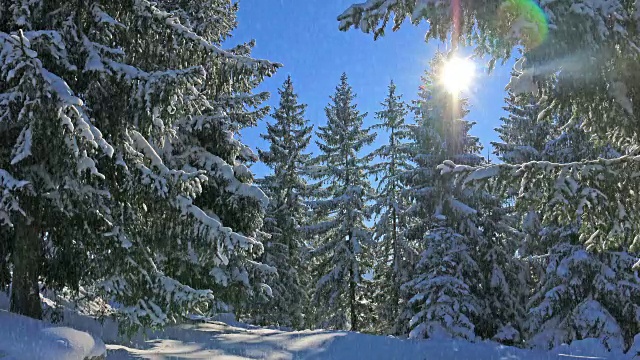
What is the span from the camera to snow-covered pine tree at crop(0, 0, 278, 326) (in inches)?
246

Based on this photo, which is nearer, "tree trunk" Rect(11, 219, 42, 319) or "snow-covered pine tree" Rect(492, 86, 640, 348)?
"tree trunk" Rect(11, 219, 42, 319)

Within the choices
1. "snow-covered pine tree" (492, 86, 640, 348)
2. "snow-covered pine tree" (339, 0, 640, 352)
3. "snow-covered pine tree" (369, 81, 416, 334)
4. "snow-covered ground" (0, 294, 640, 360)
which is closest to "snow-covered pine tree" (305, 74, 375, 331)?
"snow-covered pine tree" (369, 81, 416, 334)

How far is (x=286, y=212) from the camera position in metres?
26.4

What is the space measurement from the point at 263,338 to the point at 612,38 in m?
8.13

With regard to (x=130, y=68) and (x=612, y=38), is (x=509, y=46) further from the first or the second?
(x=130, y=68)

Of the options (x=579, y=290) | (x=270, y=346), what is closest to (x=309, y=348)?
(x=270, y=346)

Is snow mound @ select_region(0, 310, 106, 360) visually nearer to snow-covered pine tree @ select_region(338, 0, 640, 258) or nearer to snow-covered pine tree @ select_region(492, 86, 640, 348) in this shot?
snow-covered pine tree @ select_region(338, 0, 640, 258)

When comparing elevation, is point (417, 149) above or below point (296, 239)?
above

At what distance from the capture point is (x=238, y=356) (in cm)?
789

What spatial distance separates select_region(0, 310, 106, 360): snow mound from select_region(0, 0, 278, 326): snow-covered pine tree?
55.9 inches

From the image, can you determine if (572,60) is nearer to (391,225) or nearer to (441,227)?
(441,227)

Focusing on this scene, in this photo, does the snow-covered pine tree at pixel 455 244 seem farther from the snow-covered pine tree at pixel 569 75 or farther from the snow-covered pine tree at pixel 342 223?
the snow-covered pine tree at pixel 569 75

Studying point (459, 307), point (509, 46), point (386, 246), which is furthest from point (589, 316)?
point (509, 46)

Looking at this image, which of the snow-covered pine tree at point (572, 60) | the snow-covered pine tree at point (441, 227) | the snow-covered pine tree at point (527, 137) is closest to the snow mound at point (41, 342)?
the snow-covered pine tree at point (572, 60)
